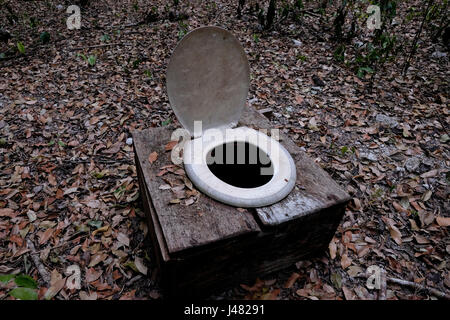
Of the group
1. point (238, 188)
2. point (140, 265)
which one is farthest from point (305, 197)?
point (140, 265)

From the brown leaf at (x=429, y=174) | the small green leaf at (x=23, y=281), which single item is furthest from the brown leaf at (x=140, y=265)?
the brown leaf at (x=429, y=174)

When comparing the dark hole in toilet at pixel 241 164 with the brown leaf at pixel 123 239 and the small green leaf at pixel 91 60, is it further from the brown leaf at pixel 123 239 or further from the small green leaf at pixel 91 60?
the small green leaf at pixel 91 60

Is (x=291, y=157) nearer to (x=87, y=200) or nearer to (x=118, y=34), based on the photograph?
(x=87, y=200)

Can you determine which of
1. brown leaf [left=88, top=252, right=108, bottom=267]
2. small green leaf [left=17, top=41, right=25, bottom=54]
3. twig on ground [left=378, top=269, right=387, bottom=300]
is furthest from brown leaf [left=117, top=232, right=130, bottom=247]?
small green leaf [left=17, top=41, right=25, bottom=54]

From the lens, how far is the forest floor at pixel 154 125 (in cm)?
189

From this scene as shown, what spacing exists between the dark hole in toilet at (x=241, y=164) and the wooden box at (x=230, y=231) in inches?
10.0

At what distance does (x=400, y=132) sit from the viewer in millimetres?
3051

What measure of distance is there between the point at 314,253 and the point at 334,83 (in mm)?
2623

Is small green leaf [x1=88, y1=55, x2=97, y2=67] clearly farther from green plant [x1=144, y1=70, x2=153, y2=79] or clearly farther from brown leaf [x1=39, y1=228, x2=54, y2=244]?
brown leaf [x1=39, y1=228, x2=54, y2=244]

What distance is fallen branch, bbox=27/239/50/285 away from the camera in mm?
1813

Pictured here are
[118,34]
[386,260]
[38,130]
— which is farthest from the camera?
[118,34]

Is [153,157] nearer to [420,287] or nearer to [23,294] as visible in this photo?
[23,294]

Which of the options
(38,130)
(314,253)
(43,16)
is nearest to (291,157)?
(314,253)

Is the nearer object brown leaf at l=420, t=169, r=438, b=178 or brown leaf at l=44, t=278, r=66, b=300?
brown leaf at l=44, t=278, r=66, b=300
